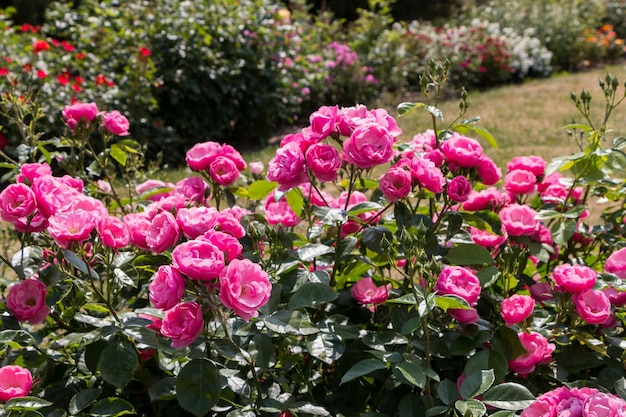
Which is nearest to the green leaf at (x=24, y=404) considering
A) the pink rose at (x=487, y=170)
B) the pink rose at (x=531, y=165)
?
the pink rose at (x=487, y=170)

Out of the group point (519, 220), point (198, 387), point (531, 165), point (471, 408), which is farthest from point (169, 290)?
point (531, 165)

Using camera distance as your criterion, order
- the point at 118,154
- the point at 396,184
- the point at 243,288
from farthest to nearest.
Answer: the point at 118,154, the point at 396,184, the point at 243,288

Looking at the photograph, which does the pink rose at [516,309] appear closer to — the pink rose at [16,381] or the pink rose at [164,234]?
the pink rose at [164,234]

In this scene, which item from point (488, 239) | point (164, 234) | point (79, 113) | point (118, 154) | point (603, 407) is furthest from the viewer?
point (118, 154)

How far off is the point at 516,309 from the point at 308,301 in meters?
0.45

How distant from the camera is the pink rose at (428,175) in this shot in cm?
152

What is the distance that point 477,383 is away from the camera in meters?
1.28

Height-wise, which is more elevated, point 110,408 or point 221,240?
point 221,240

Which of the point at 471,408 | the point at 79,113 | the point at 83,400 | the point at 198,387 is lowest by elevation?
the point at 83,400

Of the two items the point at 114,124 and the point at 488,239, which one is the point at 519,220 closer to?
the point at 488,239

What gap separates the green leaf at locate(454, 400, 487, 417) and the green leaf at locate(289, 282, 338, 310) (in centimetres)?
32

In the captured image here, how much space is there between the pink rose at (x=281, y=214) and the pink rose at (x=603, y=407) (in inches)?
35.1

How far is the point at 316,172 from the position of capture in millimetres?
1440

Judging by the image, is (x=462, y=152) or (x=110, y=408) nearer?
(x=110, y=408)
